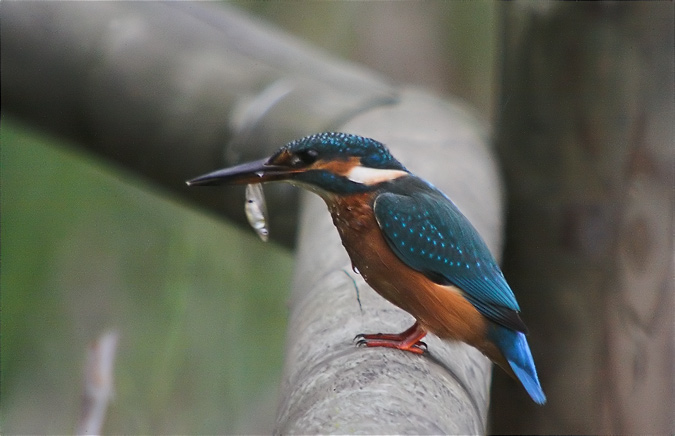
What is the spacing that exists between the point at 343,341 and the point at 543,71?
106 cm

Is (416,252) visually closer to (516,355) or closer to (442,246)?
(442,246)

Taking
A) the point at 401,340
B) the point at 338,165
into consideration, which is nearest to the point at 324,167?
the point at 338,165

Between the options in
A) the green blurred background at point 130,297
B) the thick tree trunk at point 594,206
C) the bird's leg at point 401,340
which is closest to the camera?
the bird's leg at point 401,340

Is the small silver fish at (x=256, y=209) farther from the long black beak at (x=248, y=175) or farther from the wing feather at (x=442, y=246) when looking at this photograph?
the wing feather at (x=442, y=246)

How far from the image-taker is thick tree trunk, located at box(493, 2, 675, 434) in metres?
1.64

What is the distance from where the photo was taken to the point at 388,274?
111 cm

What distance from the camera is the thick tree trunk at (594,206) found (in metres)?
1.64

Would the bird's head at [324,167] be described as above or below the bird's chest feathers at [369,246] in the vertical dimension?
above

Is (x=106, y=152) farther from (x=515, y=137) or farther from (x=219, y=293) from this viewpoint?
(x=219, y=293)

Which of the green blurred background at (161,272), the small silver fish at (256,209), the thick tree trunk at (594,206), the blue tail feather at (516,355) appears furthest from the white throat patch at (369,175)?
the green blurred background at (161,272)

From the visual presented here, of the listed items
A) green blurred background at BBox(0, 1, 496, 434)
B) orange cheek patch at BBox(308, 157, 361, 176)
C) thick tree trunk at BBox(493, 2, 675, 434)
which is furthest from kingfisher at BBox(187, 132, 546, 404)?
green blurred background at BBox(0, 1, 496, 434)

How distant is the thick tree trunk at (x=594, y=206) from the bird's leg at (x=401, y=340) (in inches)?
28.7

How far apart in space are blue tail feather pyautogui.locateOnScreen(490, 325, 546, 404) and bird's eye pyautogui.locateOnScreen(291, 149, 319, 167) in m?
0.36

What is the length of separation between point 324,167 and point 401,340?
26 centimetres
